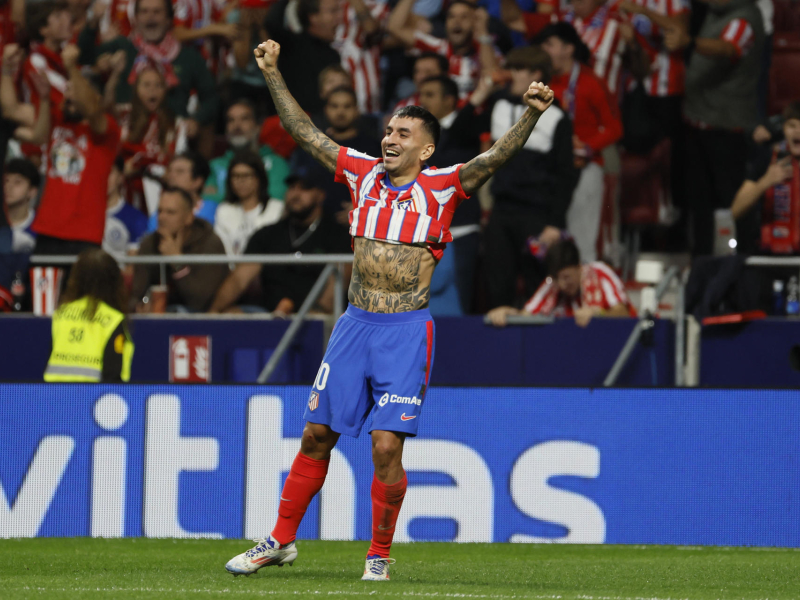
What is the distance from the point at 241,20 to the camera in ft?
44.4

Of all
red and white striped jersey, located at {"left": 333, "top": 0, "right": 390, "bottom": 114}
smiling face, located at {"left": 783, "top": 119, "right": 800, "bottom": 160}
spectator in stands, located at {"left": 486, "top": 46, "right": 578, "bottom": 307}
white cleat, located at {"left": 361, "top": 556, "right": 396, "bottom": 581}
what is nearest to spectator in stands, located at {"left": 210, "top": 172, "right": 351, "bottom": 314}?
spectator in stands, located at {"left": 486, "top": 46, "right": 578, "bottom": 307}

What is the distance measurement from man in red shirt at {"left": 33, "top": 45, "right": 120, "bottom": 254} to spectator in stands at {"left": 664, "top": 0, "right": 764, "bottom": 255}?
5.30 metres

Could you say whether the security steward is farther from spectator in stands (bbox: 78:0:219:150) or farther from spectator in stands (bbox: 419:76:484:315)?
spectator in stands (bbox: 78:0:219:150)

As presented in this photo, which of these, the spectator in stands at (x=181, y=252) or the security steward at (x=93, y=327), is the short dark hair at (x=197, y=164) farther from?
the security steward at (x=93, y=327)

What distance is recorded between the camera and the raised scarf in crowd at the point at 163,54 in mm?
13133

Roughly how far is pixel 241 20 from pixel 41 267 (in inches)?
162

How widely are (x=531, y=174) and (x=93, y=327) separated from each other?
3.84 metres

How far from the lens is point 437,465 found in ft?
28.6

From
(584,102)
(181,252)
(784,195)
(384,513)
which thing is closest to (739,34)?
(584,102)

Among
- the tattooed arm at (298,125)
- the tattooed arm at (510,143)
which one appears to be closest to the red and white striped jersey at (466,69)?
the tattooed arm at (298,125)

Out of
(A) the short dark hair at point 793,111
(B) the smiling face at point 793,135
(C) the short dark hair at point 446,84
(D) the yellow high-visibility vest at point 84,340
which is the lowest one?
(D) the yellow high-visibility vest at point 84,340

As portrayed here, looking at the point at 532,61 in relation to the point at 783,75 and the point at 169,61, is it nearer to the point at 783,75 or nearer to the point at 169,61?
the point at 783,75

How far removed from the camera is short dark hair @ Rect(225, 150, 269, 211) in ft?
37.4

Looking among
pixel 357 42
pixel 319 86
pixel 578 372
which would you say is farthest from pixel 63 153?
pixel 578 372
